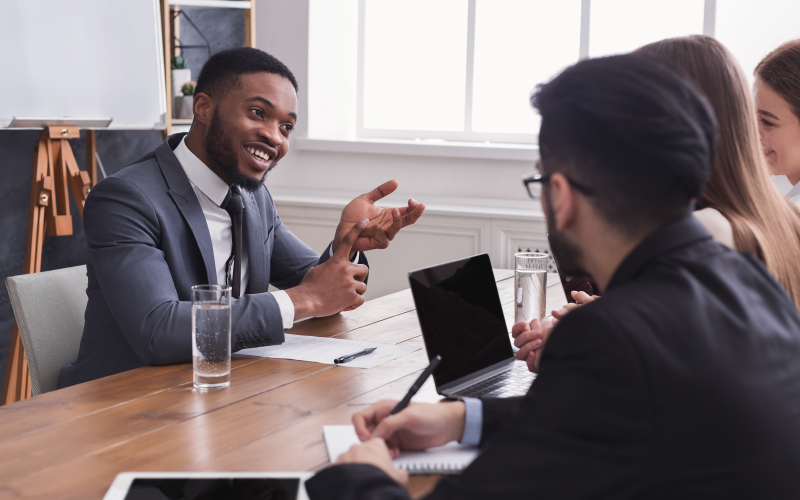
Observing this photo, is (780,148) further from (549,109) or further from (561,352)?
(561,352)

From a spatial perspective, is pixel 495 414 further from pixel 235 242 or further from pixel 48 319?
pixel 48 319

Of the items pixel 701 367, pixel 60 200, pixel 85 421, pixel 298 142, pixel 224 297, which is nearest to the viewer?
pixel 701 367

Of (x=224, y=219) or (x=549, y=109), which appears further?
(x=224, y=219)

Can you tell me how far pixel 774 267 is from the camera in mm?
1226

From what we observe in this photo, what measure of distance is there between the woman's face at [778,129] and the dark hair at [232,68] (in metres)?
1.24

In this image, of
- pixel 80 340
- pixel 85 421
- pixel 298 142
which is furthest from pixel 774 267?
pixel 298 142

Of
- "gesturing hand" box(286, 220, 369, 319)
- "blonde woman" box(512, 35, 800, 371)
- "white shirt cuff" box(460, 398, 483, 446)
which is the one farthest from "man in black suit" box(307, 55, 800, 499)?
"gesturing hand" box(286, 220, 369, 319)

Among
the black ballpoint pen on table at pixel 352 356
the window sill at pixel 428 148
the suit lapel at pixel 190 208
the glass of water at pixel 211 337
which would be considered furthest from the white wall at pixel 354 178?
the glass of water at pixel 211 337

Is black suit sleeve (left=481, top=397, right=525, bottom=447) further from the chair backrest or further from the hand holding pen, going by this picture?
the chair backrest

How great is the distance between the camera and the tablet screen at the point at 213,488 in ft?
2.97

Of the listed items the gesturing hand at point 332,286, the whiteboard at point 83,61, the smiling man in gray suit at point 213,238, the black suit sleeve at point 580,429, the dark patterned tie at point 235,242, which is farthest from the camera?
the whiteboard at point 83,61

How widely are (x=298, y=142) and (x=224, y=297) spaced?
8.93ft

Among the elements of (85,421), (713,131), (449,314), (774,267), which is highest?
(713,131)

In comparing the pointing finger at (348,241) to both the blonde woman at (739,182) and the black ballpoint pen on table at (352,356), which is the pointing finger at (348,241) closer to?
the black ballpoint pen on table at (352,356)
